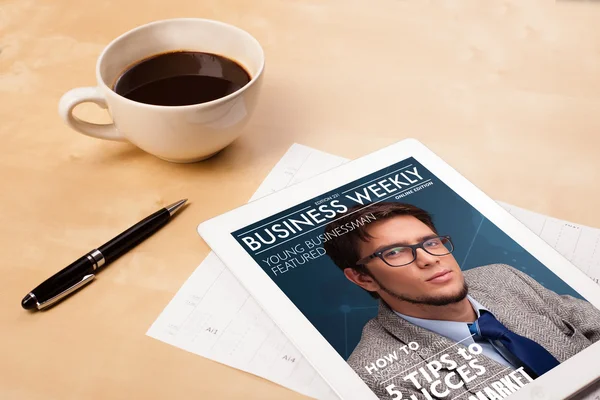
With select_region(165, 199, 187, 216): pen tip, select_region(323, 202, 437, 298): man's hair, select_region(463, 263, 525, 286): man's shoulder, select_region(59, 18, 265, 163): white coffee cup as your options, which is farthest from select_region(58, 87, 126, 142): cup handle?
select_region(463, 263, 525, 286): man's shoulder

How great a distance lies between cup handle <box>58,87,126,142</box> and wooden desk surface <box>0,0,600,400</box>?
5 centimetres

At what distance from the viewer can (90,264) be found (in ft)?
2.01

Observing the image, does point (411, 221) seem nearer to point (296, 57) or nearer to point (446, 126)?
point (446, 126)

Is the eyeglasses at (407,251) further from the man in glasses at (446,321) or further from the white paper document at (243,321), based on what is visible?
the white paper document at (243,321)

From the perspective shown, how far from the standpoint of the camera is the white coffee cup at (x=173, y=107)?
2.12 ft

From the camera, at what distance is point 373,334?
55cm

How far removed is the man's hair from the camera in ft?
2.00

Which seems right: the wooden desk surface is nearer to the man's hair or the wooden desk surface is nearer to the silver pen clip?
the silver pen clip

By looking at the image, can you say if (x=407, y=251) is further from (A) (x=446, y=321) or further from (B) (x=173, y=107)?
(B) (x=173, y=107)

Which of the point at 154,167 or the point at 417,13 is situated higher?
the point at 417,13

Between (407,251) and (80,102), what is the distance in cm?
38

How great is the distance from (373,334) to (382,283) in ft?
0.18

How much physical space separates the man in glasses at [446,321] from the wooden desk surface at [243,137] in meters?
0.10

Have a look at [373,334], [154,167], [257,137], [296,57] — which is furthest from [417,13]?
[373,334]
